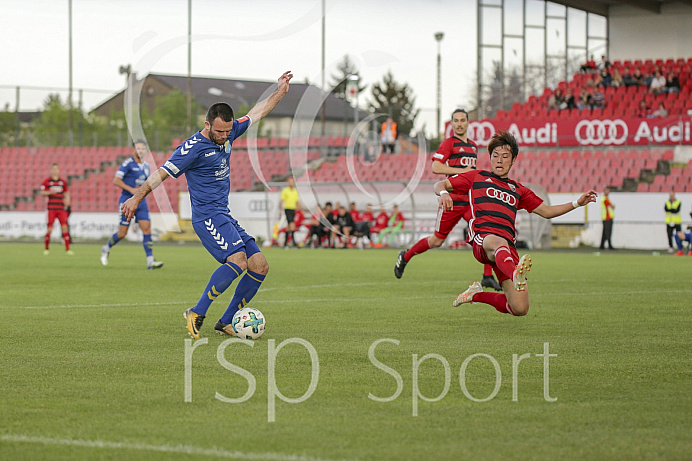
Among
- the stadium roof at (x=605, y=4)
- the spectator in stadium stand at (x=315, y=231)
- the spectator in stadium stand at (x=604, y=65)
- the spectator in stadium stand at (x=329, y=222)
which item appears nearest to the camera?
the spectator in stadium stand at (x=329, y=222)

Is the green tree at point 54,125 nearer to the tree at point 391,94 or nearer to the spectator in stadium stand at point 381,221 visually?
the spectator in stadium stand at point 381,221

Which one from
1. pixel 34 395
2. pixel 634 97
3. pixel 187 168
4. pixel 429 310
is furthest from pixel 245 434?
pixel 634 97

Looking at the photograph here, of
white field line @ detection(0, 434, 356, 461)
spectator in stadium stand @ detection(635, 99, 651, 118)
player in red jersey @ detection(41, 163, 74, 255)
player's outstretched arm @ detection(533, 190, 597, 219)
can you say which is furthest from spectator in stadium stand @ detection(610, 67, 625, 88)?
white field line @ detection(0, 434, 356, 461)

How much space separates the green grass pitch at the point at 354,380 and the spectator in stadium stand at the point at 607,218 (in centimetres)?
1746

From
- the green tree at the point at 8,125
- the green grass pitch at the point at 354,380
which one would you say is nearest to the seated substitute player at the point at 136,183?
the green grass pitch at the point at 354,380

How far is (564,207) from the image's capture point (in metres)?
7.98

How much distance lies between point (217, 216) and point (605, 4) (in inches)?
1483

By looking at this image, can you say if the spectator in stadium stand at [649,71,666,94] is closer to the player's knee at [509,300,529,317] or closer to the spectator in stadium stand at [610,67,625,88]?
the spectator in stadium stand at [610,67,625,88]

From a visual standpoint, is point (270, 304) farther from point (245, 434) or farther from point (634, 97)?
point (634, 97)

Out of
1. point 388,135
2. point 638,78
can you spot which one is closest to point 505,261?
point 638,78

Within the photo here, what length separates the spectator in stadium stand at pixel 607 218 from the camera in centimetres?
2762

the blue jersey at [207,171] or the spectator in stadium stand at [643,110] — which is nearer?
the blue jersey at [207,171]

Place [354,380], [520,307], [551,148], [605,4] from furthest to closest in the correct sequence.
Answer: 1. [605,4]
2. [551,148]
3. [520,307]
4. [354,380]

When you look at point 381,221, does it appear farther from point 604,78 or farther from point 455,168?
point 455,168
